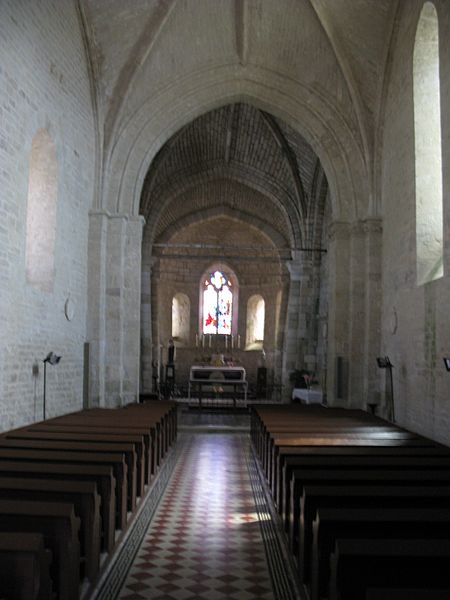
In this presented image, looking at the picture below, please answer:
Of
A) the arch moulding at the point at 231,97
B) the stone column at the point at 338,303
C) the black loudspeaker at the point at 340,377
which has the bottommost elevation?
the black loudspeaker at the point at 340,377

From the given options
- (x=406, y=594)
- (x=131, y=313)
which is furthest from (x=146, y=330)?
(x=406, y=594)

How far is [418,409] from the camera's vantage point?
34.4 ft

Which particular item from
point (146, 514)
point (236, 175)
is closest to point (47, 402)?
point (146, 514)

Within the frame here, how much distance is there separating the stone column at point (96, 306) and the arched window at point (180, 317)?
53.2 feet

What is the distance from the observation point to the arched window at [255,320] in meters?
30.2

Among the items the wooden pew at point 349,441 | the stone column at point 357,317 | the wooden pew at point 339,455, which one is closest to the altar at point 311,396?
the stone column at point 357,317

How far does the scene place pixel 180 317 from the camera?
100 ft

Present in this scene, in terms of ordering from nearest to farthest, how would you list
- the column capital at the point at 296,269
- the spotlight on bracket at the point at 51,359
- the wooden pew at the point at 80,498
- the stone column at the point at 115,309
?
the wooden pew at the point at 80,498
the spotlight on bracket at the point at 51,359
the stone column at the point at 115,309
the column capital at the point at 296,269

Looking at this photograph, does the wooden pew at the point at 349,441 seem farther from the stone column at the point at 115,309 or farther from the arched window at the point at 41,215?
the stone column at the point at 115,309

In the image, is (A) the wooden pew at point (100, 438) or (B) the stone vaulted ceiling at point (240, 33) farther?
(B) the stone vaulted ceiling at point (240, 33)

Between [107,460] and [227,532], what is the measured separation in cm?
175

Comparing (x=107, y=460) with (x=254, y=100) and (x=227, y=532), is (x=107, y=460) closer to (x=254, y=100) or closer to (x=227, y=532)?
(x=227, y=532)

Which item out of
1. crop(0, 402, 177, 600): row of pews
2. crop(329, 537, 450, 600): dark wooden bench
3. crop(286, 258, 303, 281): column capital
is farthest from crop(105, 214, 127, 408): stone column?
crop(329, 537, 450, 600): dark wooden bench

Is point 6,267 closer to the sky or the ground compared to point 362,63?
closer to the ground
